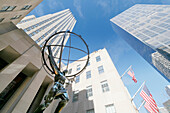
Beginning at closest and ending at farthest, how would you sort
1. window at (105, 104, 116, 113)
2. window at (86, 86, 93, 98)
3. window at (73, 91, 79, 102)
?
window at (105, 104, 116, 113) < window at (86, 86, 93, 98) < window at (73, 91, 79, 102)

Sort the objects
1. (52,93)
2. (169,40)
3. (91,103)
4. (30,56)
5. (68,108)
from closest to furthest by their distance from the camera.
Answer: (52,93) → (30,56) → (91,103) → (68,108) → (169,40)

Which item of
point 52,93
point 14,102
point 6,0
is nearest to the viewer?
point 52,93

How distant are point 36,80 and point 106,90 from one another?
9.55 m

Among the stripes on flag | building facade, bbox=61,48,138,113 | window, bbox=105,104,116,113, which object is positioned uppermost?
building facade, bbox=61,48,138,113

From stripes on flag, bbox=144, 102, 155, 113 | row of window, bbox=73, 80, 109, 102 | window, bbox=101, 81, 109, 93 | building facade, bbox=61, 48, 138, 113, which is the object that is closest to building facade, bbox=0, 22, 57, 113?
row of window, bbox=73, 80, 109, 102

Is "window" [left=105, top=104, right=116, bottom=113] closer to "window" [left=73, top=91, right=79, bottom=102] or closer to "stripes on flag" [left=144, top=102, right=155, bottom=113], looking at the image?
"stripes on flag" [left=144, top=102, right=155, bottom=113]

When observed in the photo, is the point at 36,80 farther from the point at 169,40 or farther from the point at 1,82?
the point at 169,40

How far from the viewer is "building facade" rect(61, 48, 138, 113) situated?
9133 mm

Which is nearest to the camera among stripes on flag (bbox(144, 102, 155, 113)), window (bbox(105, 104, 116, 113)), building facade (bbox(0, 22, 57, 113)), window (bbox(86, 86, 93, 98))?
stripes on flag (bbox(144, 102, 155, 113))

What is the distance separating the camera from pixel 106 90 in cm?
1119

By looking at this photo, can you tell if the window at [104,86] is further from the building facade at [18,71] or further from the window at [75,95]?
the building facade at [18,71]

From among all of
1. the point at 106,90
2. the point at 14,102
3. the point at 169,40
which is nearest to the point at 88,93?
the point at 106,90

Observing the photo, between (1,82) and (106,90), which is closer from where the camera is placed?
(1,82)

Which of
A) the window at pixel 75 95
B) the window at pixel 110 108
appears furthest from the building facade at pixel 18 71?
the window at pixel 110 108
